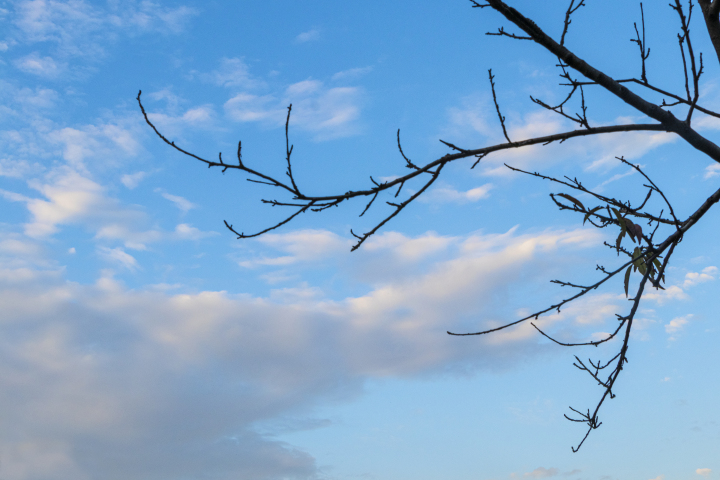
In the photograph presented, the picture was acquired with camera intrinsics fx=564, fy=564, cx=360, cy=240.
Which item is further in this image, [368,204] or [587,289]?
[587,289]

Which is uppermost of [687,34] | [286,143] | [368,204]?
[687,34]

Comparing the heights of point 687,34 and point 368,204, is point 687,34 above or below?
above

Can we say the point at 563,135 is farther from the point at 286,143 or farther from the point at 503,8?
the point at 286,143

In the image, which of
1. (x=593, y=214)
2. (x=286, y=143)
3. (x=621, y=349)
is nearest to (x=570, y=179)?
(x=593, y=214)

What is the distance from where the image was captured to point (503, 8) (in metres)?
4.26

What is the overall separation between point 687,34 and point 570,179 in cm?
142

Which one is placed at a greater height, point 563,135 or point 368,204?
point 563,135

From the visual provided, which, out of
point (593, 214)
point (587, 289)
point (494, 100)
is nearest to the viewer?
point (494, 100)

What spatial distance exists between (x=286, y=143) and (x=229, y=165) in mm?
450

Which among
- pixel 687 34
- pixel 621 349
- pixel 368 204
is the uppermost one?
pixel 687 34

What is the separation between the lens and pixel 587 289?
4660mm

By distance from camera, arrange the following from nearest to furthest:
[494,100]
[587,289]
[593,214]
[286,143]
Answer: [286,143]
[494,100]
[587,289]
[593,214]

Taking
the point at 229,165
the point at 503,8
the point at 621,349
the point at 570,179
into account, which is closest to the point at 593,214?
the point at 570,179

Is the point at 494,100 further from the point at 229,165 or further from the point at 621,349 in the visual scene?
the point at 621,349
